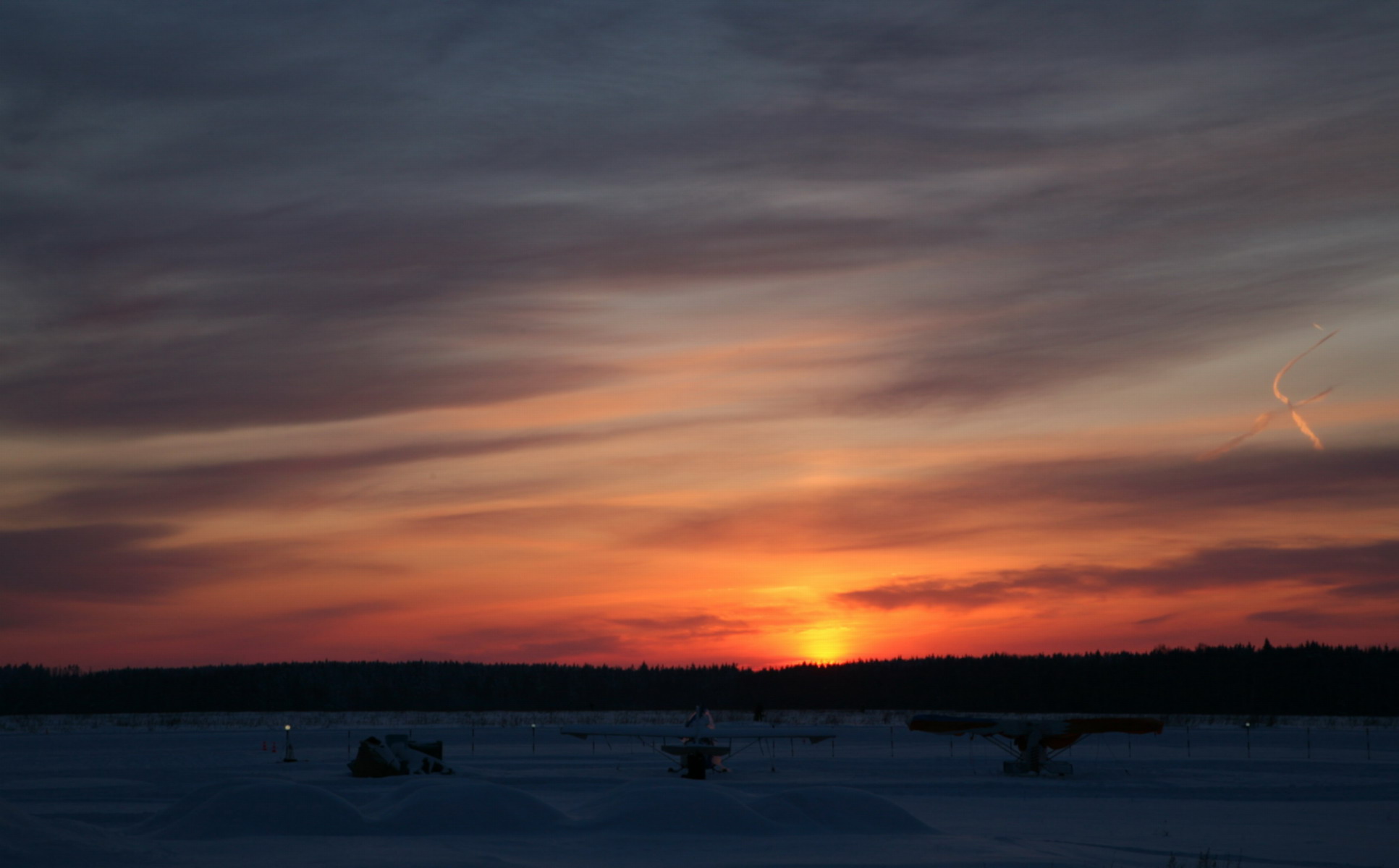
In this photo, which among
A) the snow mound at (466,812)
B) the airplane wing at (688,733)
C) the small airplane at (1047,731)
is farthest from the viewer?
the small airplane at (1047,731)

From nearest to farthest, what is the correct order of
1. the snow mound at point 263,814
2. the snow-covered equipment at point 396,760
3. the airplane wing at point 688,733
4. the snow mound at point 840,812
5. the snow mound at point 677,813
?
the snow mound at point 263,814 < the snow mound at point 677,813 < the snow mound at point 840,812 < the snow-covered equipment at point 396,760 < the airplane wing at point 688,733

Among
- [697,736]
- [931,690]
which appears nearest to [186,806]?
[697,736]

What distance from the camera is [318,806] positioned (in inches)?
1033

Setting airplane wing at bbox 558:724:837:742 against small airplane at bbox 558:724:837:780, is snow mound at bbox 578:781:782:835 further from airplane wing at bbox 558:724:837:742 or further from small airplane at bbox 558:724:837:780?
airplane wing at bbox 558:724:837:742

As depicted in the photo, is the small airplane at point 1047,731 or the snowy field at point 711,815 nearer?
the snowy field at point 711,815

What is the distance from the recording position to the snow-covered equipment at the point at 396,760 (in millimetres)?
42844

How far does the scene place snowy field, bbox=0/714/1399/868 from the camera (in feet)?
74.4

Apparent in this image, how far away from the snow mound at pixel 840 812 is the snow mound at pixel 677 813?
24.2 inches

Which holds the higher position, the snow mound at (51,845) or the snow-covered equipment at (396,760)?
the snow mound at (51,845)

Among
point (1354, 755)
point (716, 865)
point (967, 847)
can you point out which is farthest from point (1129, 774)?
point (716, 865)

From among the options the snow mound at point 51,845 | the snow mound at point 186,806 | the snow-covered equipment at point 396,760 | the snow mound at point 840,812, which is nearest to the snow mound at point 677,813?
the snow mound at point 840,812

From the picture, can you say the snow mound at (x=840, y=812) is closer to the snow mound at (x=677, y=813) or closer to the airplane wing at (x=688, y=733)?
the snow mound at (x=677, y=813)

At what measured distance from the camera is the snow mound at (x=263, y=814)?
2544 cm

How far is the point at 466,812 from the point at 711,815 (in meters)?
5.69
